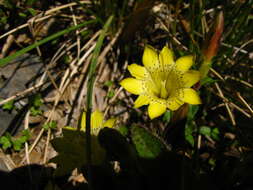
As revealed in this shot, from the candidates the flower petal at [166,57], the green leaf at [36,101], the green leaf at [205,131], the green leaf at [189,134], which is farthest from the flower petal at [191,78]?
the green leaf at [36,101]

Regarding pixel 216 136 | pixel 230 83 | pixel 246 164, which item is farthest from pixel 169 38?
pixel 246 164

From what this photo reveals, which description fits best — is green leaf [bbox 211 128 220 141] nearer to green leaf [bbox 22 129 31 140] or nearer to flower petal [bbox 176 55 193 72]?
flower petal [bbox 176 55 193 72]

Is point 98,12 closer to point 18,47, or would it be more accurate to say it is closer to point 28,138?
point 18,47

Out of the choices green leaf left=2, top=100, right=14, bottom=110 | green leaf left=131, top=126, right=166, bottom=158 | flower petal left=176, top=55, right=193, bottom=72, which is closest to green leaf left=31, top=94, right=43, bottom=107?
green leaf left=2, top=100, right=14, bottom=110

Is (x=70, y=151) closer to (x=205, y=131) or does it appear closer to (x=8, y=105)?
(x=8, y=105)

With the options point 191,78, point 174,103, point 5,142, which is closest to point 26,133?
point 5,142

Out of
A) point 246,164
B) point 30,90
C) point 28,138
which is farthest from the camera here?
point 30,90
